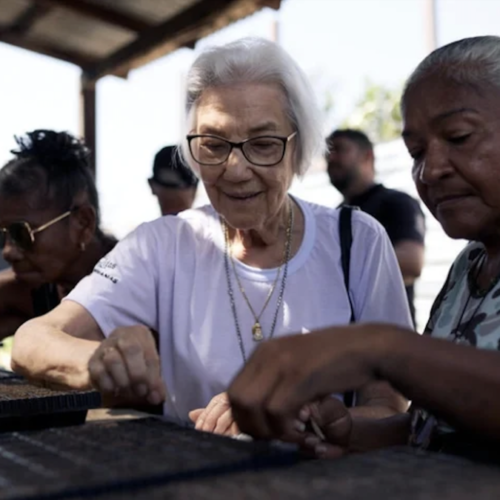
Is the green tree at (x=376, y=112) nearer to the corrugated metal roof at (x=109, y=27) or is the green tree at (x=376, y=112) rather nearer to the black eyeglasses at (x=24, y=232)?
the corrugated metal roof at (x=109, y=27)

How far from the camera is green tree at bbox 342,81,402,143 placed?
18922 mm

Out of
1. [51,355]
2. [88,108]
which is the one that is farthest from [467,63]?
[88,108]

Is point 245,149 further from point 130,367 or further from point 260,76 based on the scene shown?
point 130,367

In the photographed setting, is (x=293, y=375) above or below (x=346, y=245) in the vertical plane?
below

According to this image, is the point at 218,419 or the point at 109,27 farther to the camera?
the point at 109,27

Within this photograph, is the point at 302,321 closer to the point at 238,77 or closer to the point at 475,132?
the point at 238,77

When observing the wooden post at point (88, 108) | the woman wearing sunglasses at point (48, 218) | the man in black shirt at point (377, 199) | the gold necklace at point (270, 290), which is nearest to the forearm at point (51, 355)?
the gold necklace at point (270, 290)

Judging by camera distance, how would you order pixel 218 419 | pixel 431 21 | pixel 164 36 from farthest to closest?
pixel 431 21 < pixel 164 36 < pixel 218 419

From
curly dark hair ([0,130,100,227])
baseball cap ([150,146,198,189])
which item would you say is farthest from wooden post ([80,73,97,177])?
curly dark hair ([0,130,100,227])

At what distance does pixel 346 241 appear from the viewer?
6.85 feet

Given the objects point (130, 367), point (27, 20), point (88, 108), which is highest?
point (27, 20)

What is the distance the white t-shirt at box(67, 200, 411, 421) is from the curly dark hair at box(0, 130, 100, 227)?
885mm

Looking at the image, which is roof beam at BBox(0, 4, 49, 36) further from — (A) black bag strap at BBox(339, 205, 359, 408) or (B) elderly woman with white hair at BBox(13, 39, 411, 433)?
(A) black bag strap at BBox(339, 205, 359, 408)

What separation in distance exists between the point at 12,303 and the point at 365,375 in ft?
8.42
